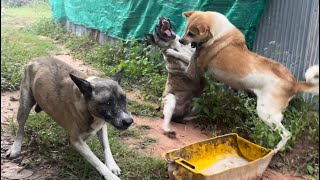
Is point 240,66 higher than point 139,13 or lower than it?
higher

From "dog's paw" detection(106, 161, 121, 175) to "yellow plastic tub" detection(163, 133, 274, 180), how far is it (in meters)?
0.44

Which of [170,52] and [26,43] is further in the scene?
[170,52]

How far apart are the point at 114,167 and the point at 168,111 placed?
122 cm

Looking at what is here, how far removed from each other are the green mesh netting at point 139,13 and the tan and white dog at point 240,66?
0.91m

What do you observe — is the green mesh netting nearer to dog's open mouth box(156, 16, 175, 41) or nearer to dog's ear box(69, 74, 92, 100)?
dog's open mouth box(156, 16, 175, 41)

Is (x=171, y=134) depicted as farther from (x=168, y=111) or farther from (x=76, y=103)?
(x=76, y=103)

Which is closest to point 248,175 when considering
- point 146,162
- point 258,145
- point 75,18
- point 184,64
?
point 258,145

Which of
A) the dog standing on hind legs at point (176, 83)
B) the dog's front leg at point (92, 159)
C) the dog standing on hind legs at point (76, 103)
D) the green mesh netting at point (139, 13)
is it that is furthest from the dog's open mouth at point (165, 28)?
the dog's front leg at point (92, 159)

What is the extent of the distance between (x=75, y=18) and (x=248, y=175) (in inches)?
160

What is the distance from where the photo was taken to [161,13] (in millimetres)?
6031

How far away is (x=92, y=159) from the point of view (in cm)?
332

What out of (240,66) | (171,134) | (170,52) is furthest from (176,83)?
(240,66)

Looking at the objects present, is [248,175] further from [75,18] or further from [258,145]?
[75,18]

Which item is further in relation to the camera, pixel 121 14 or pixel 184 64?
pixel 121 14
